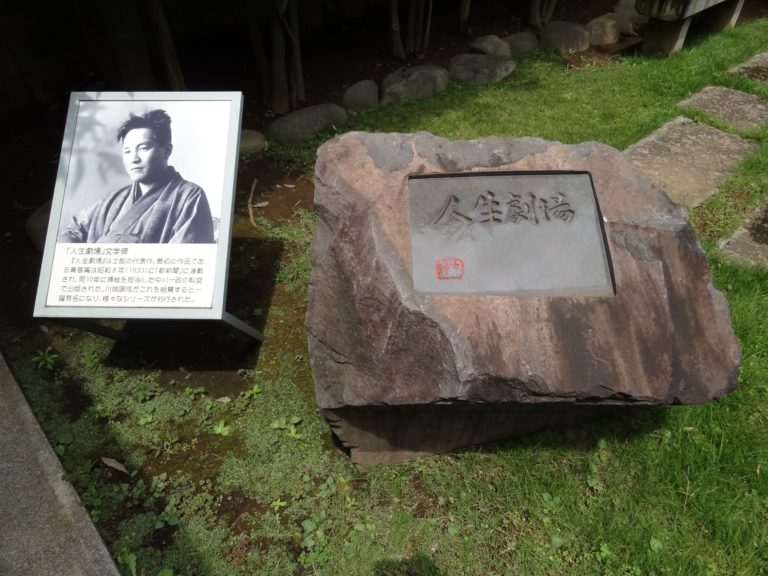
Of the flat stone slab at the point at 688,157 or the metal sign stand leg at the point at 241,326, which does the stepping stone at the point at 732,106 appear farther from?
the metal sign stand leg at the point at 241,326

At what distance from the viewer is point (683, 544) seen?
241cm

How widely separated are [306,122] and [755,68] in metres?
4.91

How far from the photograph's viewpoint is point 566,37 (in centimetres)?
619

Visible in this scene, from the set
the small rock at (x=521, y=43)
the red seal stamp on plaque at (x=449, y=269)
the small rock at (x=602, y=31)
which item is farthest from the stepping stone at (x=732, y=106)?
the red seal stamp on plaque at (x=449, y=269)

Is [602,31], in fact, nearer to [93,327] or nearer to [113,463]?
[93,327]

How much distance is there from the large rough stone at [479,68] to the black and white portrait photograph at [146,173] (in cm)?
346

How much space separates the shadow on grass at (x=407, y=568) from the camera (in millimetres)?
2377

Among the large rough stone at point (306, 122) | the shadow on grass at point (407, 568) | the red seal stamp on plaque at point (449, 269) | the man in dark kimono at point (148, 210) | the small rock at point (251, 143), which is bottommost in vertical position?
the shadow on grass at point (407, 568)

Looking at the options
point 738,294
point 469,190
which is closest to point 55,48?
point 469,190

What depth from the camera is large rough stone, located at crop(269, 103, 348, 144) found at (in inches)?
185

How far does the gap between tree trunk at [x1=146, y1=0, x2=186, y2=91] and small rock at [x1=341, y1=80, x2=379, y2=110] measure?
58.4 inches

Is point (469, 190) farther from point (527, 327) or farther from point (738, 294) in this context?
point (738, 294)

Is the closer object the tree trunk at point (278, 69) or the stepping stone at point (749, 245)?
the stepping stone at point (749, 245)

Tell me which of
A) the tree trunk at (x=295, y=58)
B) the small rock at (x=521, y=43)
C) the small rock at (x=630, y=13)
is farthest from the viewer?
the small rock at (x=630, y=13)
